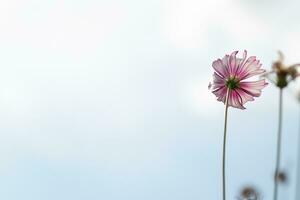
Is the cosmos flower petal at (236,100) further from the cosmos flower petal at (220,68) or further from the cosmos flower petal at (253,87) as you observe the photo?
the cosmos flower petal at (220,68)

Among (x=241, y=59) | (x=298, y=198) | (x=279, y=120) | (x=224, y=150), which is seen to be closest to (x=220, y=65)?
(x=241, y=59)

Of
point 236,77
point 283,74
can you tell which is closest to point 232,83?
point 236,77

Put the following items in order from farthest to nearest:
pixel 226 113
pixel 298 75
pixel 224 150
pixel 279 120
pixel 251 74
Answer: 1. pixel 298 75
2. pixel 251 74
3. pixel 279 120
4. pixel 226 113
5. pixel 224 150

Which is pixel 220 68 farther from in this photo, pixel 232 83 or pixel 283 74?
pixel 283 74

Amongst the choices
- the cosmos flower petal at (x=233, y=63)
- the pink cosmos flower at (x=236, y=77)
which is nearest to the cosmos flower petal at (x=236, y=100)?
the pink cosmos flower at (x=236, y=77)

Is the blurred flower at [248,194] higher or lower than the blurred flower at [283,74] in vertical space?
lower

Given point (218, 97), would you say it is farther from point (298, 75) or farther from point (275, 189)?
point (298, 75)

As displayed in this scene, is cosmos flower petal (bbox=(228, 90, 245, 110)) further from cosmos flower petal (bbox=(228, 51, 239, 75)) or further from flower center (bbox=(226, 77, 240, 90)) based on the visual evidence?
cosmos flower petal (bbox=(228, 51, 239, 75))
